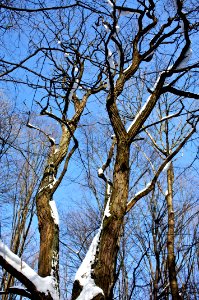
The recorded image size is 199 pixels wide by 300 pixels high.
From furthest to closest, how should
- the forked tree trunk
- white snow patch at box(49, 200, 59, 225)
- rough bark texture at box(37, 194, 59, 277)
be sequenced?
white snow patch at box(49, 200, 59, 225), rough bark texture at box(37, 194, 59, 277), the forked tree trunk

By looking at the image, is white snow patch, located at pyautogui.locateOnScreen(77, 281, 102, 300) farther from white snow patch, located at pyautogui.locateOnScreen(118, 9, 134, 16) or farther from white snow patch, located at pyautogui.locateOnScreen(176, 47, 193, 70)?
white snow patch, located at pyautogui.locateOnScreen(118, 9, 134, 16)

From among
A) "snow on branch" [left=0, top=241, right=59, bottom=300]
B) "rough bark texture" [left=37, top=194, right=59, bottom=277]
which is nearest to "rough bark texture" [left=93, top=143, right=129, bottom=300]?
"snow on branch" [left=0, top=241, right=59, bottom=300]

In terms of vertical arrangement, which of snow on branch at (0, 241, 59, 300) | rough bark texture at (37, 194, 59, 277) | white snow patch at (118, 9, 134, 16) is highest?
white snow patch at (118, 9, 134, 16)

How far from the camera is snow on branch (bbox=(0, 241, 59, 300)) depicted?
3.05 m

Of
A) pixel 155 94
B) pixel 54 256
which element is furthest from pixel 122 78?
pixel 54 256

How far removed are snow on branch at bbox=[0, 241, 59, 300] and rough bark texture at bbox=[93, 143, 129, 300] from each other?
→ 0.61 metres

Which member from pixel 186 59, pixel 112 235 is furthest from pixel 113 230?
pixel 186 59

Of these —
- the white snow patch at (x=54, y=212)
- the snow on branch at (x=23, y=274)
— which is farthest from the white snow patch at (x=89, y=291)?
the white snow patch at (x=54, y=212)

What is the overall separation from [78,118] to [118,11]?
2.35 meters

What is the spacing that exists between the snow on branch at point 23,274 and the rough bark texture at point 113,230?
0.61 m

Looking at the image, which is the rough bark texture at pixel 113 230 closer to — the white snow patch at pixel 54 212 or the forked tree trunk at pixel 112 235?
the forked tree trunk at pixel 112 235

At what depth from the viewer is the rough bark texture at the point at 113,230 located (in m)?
2.82

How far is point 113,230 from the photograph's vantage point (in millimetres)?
3016

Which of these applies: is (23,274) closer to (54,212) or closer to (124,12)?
(54,212)
